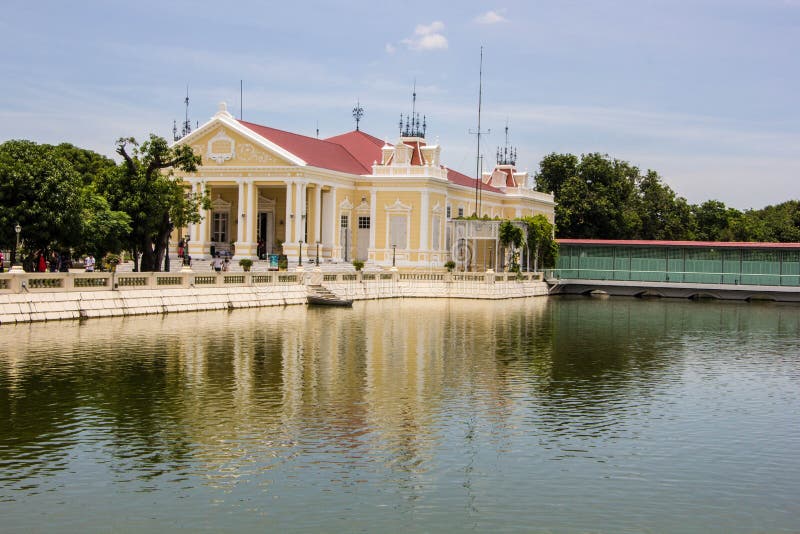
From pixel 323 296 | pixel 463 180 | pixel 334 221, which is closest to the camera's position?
pixel 323 296

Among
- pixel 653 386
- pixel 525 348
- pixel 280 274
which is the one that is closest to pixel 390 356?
pixel 525 348

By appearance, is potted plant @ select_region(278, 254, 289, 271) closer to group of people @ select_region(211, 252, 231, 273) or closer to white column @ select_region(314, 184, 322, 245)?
group of people @ select_region(211, 252, 231, 273)

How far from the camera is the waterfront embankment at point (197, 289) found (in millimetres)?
32375

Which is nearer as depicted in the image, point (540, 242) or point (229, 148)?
point (229, 148)

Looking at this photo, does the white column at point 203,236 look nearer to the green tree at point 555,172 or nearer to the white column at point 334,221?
the white column at point 334,221

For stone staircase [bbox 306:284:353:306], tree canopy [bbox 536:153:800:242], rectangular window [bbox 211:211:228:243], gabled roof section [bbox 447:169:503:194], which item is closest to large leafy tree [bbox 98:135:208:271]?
stone staircase [bbox 306:284:353:306]

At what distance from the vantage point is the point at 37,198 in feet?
128

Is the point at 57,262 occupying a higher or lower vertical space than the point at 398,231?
lower

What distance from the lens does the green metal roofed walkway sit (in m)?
62.0

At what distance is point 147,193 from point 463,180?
122ft

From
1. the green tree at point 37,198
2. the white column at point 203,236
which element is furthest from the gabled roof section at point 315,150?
the green tree at point 37,198

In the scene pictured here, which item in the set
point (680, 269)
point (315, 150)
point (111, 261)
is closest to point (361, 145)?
point (315, 150)

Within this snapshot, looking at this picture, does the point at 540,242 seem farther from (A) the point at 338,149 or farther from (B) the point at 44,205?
(B) the point at 44,205

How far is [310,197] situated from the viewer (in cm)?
6206
